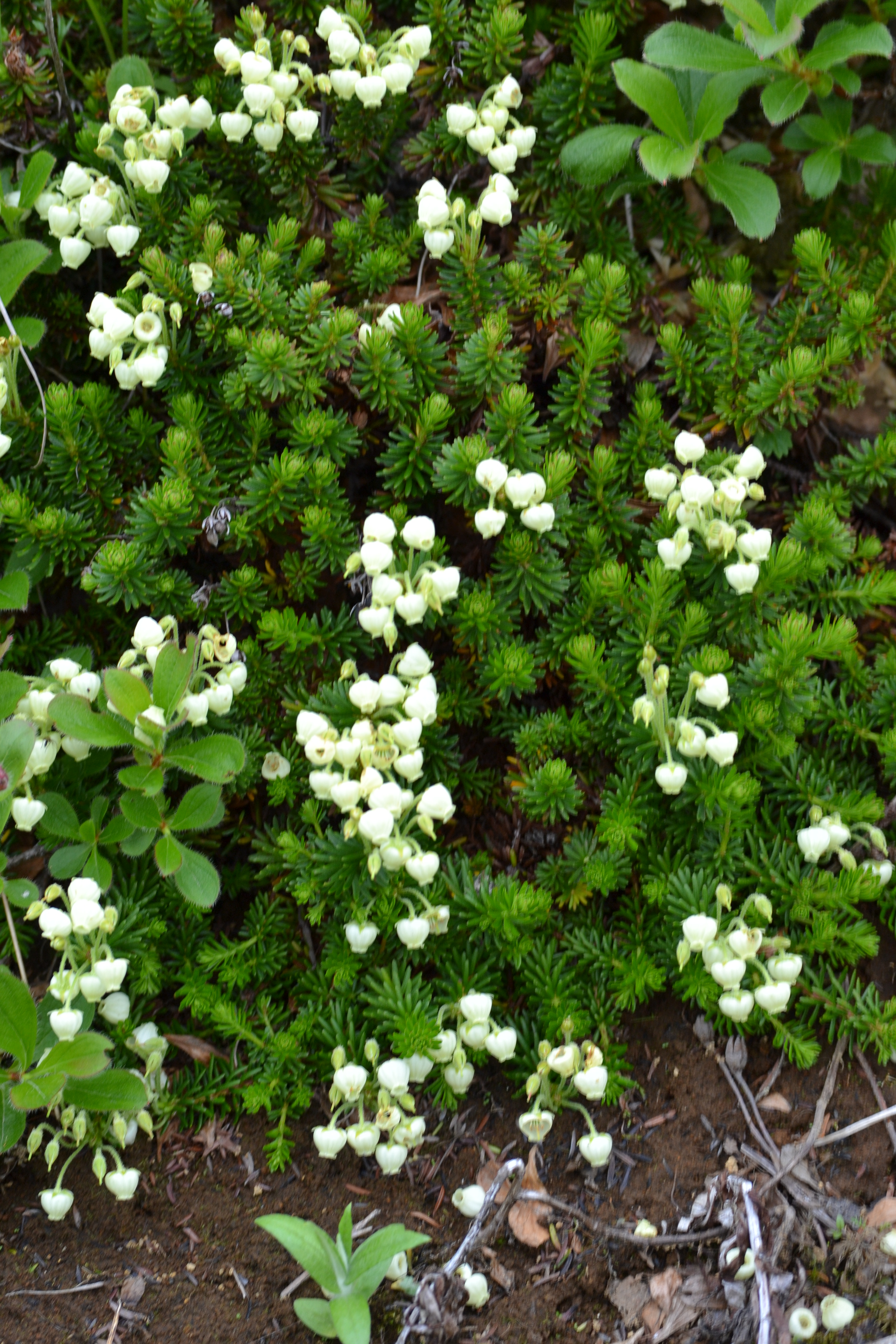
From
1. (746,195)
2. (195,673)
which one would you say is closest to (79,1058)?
(195,673)

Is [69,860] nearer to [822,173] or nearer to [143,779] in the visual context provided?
[143,779]

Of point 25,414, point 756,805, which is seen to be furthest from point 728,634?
point 25,414

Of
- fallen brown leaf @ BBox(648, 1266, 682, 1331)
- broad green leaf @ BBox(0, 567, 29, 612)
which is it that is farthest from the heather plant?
fallen brown leaf @ BBox(648, 1266, 682, 1331)

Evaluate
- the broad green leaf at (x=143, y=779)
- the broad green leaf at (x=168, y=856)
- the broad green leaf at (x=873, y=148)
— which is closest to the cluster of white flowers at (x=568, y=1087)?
the broad green leaf at (x=168, y=856)

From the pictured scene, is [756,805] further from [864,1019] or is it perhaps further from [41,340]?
[41,340]

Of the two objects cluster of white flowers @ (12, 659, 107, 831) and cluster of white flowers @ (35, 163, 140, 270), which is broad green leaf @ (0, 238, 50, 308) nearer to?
cluster of white flowers @ (35, 163, 140, 270)

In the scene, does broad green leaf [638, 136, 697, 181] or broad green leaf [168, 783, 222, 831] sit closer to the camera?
broad green leaf [168, 783, 222, 831]
